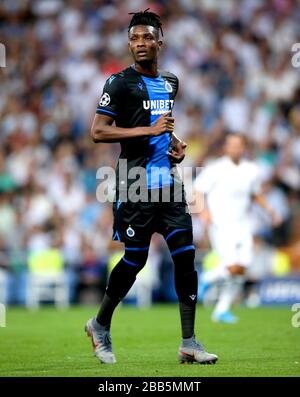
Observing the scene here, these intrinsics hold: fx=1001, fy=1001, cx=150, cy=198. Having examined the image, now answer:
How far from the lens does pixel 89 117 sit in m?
22.3

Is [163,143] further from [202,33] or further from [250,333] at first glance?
[202,33]

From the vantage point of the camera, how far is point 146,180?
29.1 feet

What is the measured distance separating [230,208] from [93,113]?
307 inches

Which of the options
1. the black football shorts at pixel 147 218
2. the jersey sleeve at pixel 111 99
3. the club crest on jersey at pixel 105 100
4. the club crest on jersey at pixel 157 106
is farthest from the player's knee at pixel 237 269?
the club crest on jersey at pixel 105 100

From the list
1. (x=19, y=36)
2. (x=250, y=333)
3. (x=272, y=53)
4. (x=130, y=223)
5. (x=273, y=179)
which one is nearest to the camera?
(x=130, y=223)

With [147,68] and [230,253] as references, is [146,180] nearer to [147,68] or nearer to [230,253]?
[147,68]

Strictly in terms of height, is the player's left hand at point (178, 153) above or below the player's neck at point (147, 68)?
below

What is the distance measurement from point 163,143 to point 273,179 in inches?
447

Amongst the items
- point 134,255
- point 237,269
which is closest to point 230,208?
point 237,269

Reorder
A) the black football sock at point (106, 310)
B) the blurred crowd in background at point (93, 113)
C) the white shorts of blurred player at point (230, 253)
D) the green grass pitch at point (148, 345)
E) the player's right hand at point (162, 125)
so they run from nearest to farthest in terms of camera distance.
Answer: the green grass pitch at point (148, 345), the player's right hand at point (162, 125), the black football sock at point (106, 310), the white shorts of blurred player at point (230, 253), the blurred crowd in background at point (93, 113)

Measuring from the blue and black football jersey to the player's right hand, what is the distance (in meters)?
0.18

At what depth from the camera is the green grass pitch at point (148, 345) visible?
8.41 meters

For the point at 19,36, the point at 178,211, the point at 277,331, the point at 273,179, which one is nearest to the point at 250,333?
the point at 277,331

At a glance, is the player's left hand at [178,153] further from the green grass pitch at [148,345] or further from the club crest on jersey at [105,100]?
the green grass pitch at [148,345]
